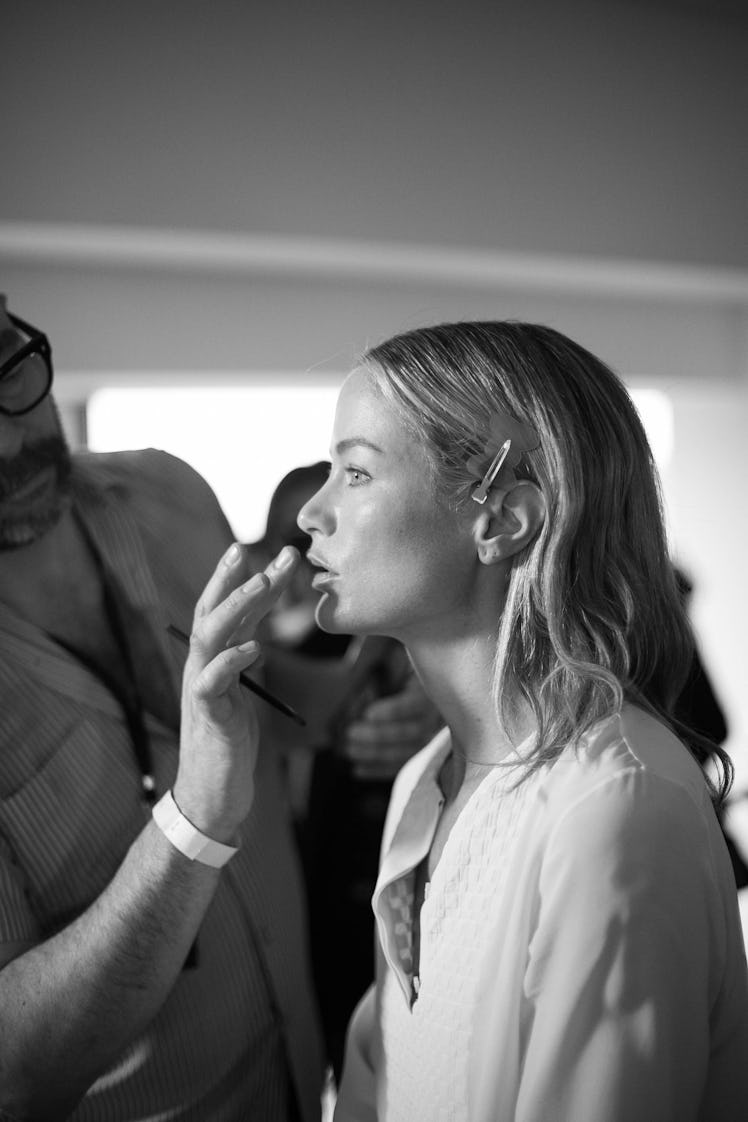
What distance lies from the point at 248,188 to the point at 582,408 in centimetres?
143

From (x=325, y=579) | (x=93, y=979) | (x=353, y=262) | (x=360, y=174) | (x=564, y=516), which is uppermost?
(x=360, y=174)

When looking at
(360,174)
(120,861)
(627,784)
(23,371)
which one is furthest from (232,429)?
(627,784)

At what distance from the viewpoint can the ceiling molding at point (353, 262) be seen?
7.20 ft

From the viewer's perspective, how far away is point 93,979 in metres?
1.11

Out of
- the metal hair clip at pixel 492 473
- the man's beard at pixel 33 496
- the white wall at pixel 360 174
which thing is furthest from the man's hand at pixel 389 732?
the metal hair clip at pixel 492 473

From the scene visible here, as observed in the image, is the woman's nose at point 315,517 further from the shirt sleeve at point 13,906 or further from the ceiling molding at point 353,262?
the ceiling molding at point 353,262

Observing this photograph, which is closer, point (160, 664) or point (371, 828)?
point (160, 664)

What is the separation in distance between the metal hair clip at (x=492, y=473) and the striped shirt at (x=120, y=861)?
1.74 feet

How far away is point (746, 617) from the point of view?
3432 millimetres

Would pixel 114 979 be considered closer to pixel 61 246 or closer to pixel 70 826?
pixel 70 826

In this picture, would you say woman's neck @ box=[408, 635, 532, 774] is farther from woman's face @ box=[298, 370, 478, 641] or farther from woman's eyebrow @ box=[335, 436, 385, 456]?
woman's eyebrow @ box=[335, 436, 385, 456]

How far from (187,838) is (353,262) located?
1757 millimetres

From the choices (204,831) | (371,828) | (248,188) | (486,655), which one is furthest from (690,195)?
(204,831)

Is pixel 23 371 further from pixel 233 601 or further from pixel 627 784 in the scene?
pixel 627 784
